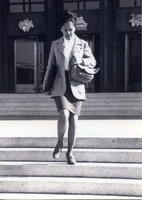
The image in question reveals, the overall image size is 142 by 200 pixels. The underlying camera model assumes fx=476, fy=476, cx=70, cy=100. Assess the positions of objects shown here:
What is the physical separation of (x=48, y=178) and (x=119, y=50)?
1306 cm

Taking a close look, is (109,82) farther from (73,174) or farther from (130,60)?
(73,174)

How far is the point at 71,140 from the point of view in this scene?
6039 mm

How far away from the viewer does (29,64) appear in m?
19.7

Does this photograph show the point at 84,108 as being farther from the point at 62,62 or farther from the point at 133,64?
the point at 62,62

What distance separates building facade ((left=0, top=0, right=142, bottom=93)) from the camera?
725 inches

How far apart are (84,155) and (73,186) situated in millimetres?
742

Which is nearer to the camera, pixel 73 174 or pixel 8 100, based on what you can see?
pixel 73 174

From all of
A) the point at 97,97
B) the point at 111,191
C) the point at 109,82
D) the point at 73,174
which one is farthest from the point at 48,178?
the point at 109,82

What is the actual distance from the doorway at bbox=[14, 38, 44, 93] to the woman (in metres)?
13.4

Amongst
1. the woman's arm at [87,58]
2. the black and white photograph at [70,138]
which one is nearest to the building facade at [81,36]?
the black and white photograph at [70,138]

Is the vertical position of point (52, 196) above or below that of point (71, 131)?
below

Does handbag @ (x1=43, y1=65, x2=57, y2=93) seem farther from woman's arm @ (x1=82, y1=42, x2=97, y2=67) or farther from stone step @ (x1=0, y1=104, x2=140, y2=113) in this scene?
stone step @ (x1=0, y1=104, x2=140, y2=113)

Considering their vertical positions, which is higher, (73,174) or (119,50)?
(119,50)

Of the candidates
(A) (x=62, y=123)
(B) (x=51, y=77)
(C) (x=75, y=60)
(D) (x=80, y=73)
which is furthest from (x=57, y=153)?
(C) (x=75, y=60)
